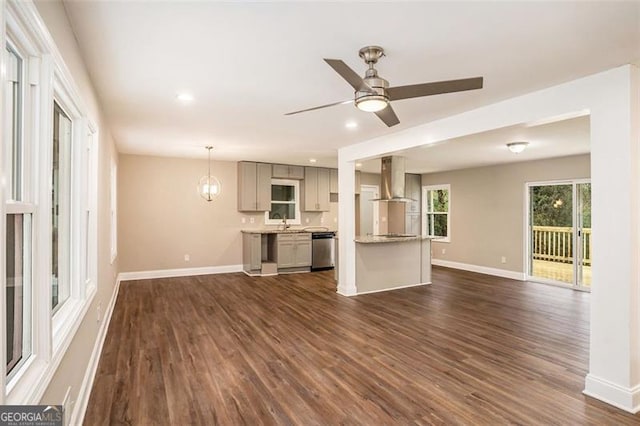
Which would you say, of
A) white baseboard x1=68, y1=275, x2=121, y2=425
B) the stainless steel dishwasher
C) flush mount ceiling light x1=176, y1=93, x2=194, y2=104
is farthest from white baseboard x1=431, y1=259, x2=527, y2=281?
white baseboard x1=68, y1=275, x2=121, y2=425

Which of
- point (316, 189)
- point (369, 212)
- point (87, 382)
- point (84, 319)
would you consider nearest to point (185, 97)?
point (84, 319)

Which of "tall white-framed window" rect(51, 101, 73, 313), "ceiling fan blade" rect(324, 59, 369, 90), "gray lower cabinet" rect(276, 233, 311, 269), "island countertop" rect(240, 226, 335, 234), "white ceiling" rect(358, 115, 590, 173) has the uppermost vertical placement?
"white ceiling" rect(358, 115, 590, 173)

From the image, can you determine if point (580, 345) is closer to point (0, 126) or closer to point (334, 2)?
point (334, 2)

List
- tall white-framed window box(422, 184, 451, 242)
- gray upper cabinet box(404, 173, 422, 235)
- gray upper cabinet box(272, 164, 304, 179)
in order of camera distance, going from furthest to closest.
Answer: gray upper cabinet box(404, 173, 422, 235), tall white-framed window box(422, 184, 451, 242), gray upper cabinet box(272, 164, 304, 179)

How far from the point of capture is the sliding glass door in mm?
6312

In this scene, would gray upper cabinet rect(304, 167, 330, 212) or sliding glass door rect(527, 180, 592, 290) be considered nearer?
sliding glass door rect(527, 180, 592, 290)

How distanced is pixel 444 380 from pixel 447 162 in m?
5.40

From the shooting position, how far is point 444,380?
280 centimetres

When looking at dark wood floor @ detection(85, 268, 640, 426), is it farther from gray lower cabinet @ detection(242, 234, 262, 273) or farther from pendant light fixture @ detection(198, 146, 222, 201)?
pendant light fixture @ detection(198, 146, 222, 201)

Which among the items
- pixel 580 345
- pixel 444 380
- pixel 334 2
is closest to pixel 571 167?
pixel 580 345

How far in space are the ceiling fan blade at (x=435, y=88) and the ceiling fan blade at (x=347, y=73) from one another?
0.20 m

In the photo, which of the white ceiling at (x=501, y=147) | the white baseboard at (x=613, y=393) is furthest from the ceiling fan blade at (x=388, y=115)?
the white baseboard at (x=613, y=393)

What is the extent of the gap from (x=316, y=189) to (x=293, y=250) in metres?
1.62

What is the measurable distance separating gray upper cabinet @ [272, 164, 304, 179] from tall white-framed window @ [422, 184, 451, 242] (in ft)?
11.9
